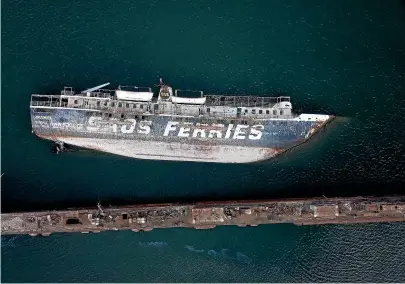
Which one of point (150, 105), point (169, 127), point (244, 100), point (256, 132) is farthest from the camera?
point (244, 100)

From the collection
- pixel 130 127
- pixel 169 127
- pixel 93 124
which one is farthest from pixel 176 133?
pixel 93 124

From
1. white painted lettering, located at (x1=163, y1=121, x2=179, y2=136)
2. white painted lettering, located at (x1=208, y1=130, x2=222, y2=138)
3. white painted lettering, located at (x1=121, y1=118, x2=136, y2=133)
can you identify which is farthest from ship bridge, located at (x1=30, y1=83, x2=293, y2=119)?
white painted lettering, located at (x1=208, y1=130, x2=222, y2=138)

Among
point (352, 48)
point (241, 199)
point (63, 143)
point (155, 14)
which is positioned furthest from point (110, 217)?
point (352, 48)

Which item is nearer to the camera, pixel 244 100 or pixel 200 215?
pixel 200 215

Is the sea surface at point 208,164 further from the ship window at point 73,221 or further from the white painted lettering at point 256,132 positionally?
the white painted lettering at point 256,132

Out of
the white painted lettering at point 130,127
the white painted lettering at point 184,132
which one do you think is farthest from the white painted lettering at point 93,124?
the white painted lettering at point 184,132

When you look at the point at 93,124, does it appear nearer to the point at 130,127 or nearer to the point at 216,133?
the point at 130,127

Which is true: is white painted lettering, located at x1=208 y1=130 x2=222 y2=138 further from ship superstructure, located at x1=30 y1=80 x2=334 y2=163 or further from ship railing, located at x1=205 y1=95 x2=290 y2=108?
ship railing, located at x1=205 y1=95 x2=290 y2=108
